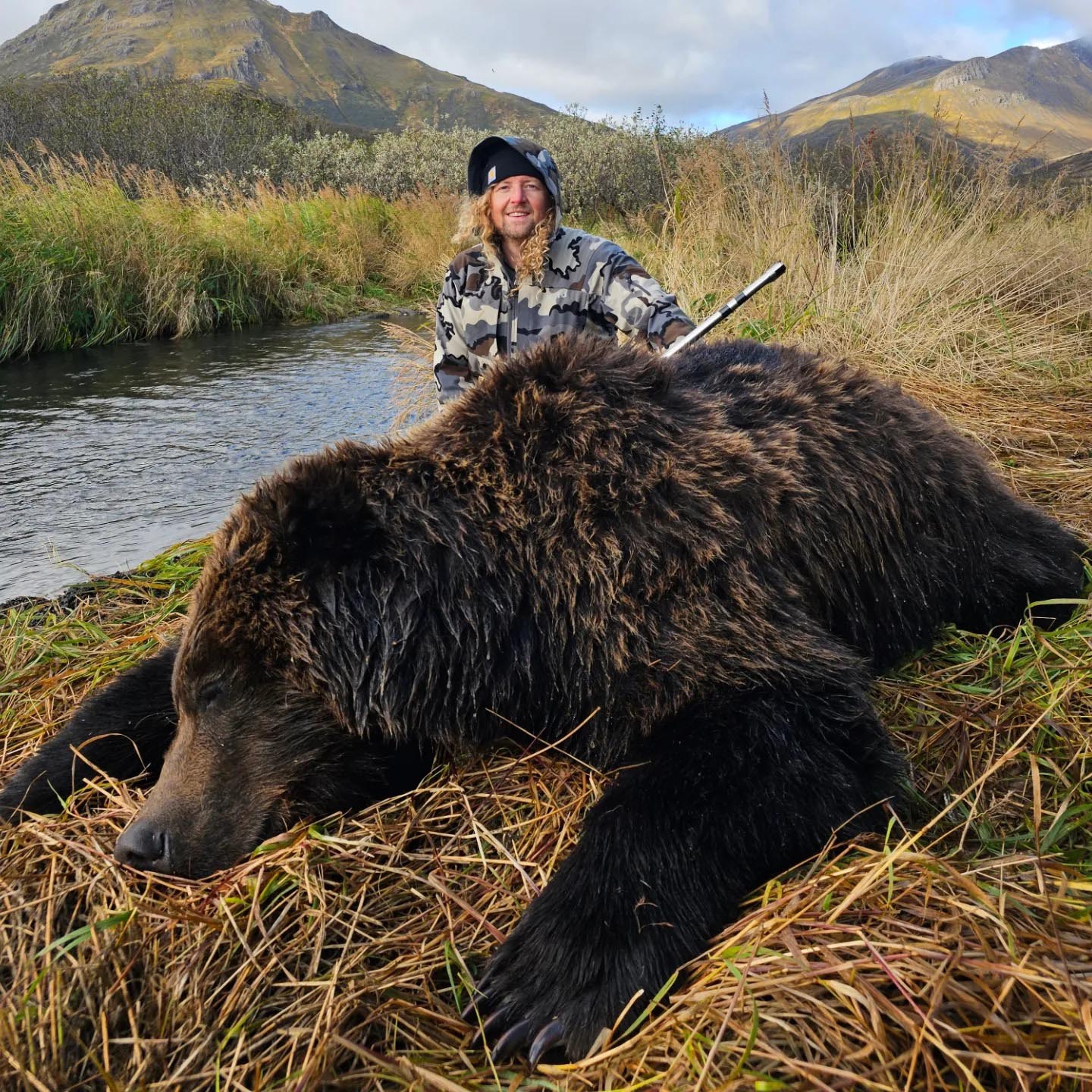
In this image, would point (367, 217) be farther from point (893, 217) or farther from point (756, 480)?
point (756, 480)

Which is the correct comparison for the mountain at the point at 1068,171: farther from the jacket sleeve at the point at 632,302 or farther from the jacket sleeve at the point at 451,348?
the jacket sleeve at the point at 451,348

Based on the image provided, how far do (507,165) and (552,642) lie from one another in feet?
10.8

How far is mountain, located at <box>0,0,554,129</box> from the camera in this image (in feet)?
336

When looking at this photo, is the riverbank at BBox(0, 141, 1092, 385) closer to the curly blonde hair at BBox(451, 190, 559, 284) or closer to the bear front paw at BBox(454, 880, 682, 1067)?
the curly blonde hair at BBox(451, 190, 559, 284)

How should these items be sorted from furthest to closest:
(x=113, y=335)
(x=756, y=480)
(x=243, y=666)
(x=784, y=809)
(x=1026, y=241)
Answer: (x=113, y=335), (x=1026, y=241), (x=756, y=480), (x=243, y=666), (x=784, y=809)

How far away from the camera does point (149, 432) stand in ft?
21.7

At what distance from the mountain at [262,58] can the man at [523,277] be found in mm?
93234

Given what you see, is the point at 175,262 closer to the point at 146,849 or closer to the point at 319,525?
the point at 319,525

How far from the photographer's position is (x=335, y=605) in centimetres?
189

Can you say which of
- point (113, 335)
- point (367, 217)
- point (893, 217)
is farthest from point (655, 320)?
point (367, 217)

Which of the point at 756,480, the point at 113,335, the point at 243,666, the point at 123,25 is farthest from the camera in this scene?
the point at 123,25

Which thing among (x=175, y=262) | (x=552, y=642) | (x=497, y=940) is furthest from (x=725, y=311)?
(x=175, y=262)

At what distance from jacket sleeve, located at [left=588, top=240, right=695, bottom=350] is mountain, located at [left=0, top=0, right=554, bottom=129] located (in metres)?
93.6

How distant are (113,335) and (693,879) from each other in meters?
10.7
